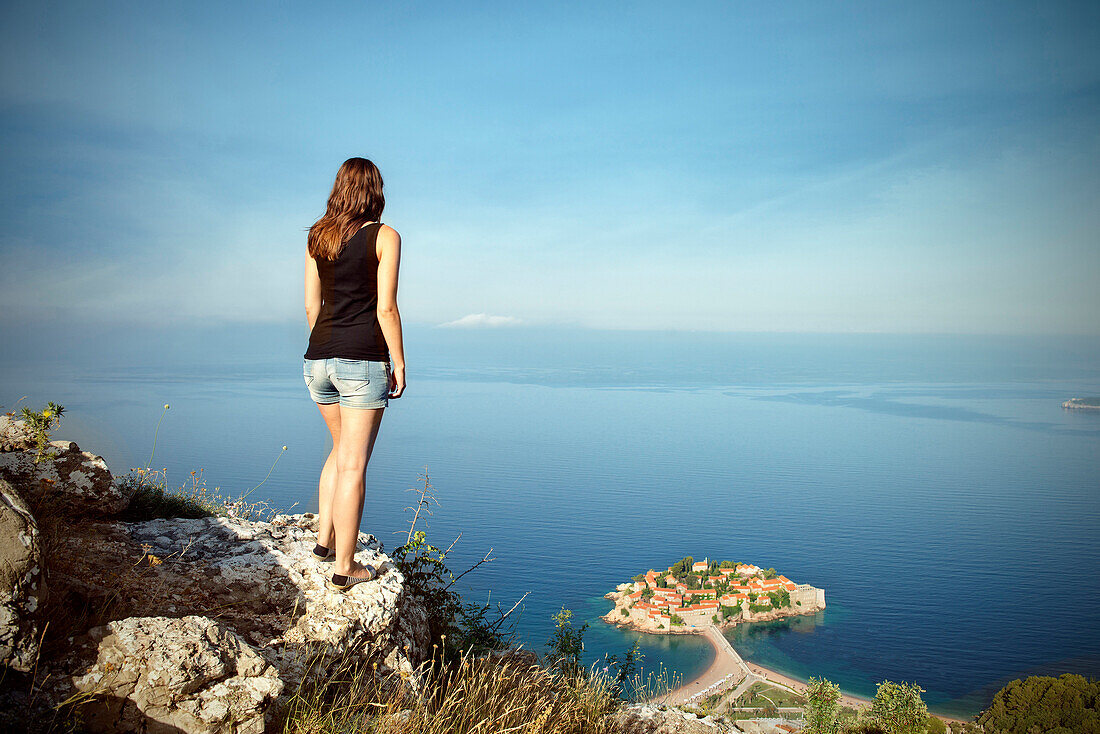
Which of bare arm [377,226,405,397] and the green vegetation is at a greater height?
bare arm [377,226,405,397]

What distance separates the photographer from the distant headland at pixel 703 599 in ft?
86.8

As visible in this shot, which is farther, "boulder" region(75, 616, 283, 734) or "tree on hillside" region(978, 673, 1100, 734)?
"tree on hillside" region(978, 673, 1100, 734)

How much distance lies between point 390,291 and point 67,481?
7.03 ft

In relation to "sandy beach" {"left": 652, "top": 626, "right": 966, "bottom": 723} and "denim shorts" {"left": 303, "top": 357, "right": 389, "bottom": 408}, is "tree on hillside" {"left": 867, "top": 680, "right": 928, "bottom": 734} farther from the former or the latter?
"denim shorts" {"left": 303, "top": 357, "right": 389, "bottom": 408}

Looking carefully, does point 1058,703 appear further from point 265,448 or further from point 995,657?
point 265,448

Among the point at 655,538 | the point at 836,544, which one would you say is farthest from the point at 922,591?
the point at 655,538

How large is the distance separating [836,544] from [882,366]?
15063cm

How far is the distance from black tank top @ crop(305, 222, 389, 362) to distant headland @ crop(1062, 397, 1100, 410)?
416 ft

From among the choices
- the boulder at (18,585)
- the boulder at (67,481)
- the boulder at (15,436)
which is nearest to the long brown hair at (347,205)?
the boulder at (18,585)

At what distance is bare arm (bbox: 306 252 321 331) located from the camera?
301 centimetres

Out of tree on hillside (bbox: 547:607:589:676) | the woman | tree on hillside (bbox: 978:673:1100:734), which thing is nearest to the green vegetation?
the woman

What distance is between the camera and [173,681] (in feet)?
6.70

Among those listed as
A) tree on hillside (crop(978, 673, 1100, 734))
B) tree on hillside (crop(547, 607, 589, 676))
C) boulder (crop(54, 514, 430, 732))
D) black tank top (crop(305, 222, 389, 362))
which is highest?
black tank top (crop(305, 222, 389, 362))

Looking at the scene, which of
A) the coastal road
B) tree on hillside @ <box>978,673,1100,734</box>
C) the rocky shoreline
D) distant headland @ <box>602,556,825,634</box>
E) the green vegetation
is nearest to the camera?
the rocky shoreline
